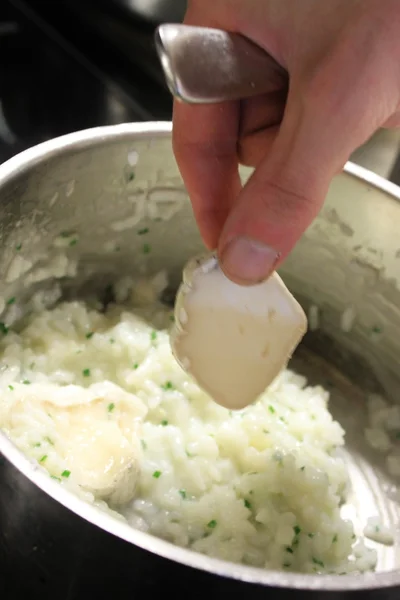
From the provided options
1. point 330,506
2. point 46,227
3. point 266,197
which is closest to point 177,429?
point 330,506

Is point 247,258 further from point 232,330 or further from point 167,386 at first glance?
point 167,386

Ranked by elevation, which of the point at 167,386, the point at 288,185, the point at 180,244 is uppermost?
the point at 288,185

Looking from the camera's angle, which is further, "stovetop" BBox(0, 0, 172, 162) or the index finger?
"stovetop" BBox(0, 0, 172, 162)

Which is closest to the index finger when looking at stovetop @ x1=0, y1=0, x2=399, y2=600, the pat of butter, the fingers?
the pat of butter

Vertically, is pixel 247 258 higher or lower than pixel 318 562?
higher

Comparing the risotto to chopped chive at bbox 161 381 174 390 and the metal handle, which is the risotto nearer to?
chopped chive at bbox 161 381 174 390

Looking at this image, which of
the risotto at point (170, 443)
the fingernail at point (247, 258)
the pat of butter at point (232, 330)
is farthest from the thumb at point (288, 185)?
the risotto at point (170, 443)

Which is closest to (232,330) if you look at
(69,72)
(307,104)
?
(307,104)
